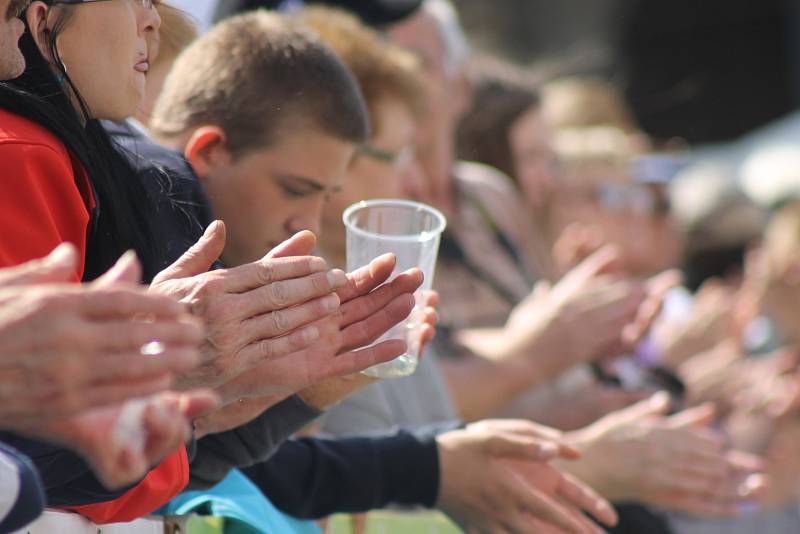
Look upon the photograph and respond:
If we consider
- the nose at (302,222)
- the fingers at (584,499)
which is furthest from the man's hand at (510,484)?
the nose at (302,222)

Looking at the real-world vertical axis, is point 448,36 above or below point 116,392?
below

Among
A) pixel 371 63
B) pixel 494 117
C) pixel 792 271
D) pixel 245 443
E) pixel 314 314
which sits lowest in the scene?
pixel 792 271

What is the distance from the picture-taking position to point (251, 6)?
2.84m

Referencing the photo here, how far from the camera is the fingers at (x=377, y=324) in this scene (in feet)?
5.17

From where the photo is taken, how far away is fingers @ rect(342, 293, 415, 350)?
1.58 meters

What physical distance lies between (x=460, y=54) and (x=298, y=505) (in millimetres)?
2299

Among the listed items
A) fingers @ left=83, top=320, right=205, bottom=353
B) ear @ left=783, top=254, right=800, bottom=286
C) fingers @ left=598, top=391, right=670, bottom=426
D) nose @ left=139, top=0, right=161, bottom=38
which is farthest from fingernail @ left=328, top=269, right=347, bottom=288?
ear @ left=783, top=254, right=800, bottom=286

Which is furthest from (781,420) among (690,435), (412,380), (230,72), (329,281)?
(329,281)

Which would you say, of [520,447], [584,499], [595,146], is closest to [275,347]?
[520,447]

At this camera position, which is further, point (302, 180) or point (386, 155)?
point (386, 155)

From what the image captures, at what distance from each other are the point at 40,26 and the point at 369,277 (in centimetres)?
52

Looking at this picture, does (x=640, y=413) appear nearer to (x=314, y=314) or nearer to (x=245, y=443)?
(x=245, y=443)

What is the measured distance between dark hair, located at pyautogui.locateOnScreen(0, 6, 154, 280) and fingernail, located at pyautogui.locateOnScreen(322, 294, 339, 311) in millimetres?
256

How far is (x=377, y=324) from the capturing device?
1593 mm
